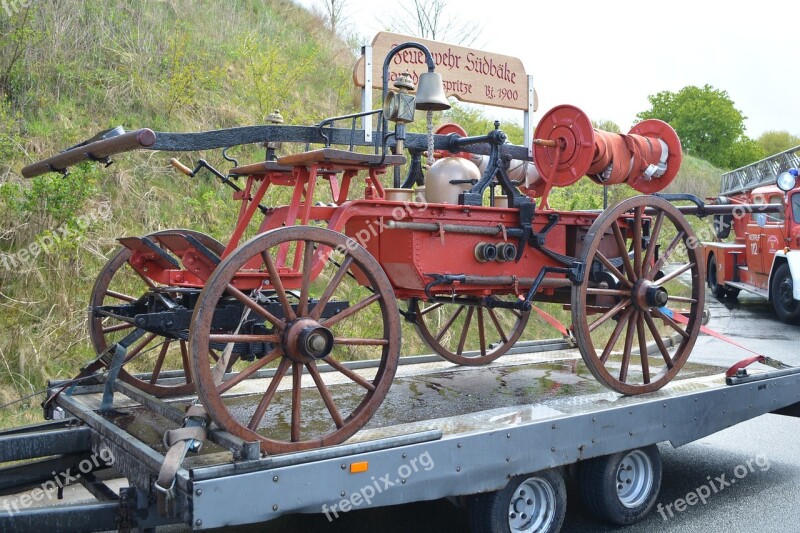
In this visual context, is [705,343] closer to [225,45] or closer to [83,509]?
[225,45]

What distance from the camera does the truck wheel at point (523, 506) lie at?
12.9 feet

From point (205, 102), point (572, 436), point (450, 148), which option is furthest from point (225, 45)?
point (572, 436)

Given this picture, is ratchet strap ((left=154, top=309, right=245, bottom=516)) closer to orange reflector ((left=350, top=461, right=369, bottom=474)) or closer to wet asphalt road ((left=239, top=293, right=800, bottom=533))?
orange reflector ((left=350, top=461, right=369, bottom=474))

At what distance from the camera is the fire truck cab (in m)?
12.1

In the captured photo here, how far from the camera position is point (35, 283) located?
707 cm

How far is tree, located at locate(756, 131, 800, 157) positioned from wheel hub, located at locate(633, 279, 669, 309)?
47383 millimetres

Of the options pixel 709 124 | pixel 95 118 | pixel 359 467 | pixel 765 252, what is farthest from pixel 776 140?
pixel 359 467

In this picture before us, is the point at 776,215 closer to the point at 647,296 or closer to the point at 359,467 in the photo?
the point at 647,296

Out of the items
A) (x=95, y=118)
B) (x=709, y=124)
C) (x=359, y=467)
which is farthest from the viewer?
(x=709, y=124)

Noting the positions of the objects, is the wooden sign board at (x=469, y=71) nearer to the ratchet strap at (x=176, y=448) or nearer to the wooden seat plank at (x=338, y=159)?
the wooden seat plank at (x=338, y=159)

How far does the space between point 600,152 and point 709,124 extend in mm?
42548

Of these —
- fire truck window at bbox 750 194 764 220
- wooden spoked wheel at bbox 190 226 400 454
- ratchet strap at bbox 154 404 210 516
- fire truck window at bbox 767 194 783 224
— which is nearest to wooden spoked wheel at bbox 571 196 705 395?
wooden spoked wheel at bbox 190 226 400 454

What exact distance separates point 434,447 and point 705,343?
8498mm

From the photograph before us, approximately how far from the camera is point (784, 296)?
12.7 m
